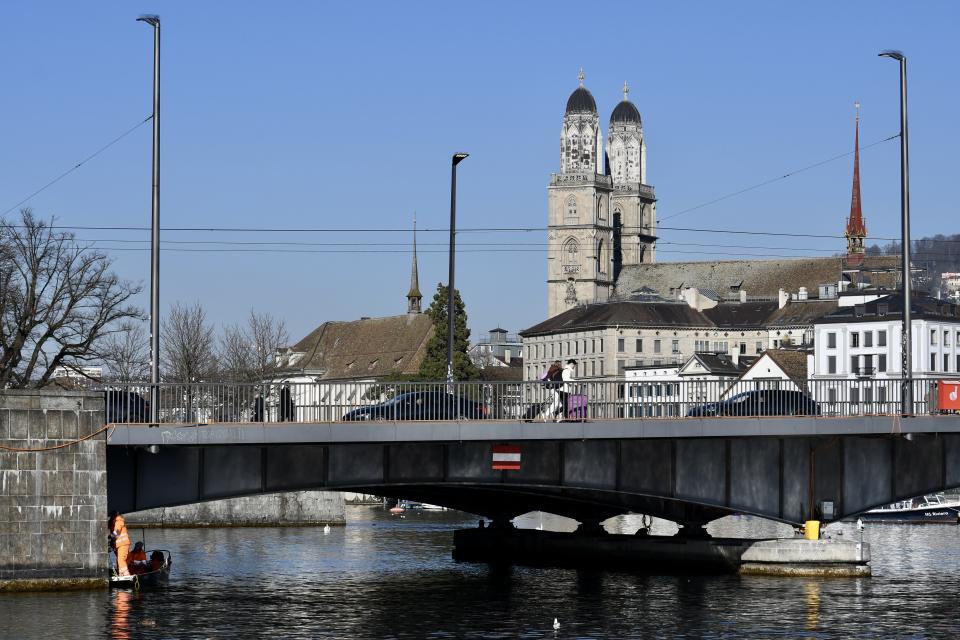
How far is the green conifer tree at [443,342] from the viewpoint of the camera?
498 ft

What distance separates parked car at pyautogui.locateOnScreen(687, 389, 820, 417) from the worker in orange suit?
1855 cm

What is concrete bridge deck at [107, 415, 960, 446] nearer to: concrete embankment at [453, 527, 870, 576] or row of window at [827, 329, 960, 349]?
concrete embankment at [453, 527, 870, 576]

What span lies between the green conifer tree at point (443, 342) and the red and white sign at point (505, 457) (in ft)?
313

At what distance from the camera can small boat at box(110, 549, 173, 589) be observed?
52156 millimetres

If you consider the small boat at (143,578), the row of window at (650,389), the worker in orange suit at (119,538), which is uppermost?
the row of window at (650,389)

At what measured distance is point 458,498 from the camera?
2805 inches

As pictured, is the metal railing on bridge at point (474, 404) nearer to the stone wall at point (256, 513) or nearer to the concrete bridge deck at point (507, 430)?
the concrete bridge deck at point (507, 430)

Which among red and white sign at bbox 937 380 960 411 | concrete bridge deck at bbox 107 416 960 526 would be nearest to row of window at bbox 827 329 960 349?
concrete bridge deck at bbox 107 416 960 526

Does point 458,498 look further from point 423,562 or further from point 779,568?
point 779,568

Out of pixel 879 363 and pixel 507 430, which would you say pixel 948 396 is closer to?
pixel 507 430

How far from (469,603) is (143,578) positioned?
33.8 ft

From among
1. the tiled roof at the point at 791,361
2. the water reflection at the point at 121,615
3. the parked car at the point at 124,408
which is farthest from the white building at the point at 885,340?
the water reflection at the point at 121,615

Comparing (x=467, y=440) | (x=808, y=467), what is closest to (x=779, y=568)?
(x=808, y=467)

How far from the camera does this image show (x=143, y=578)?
55.3m
